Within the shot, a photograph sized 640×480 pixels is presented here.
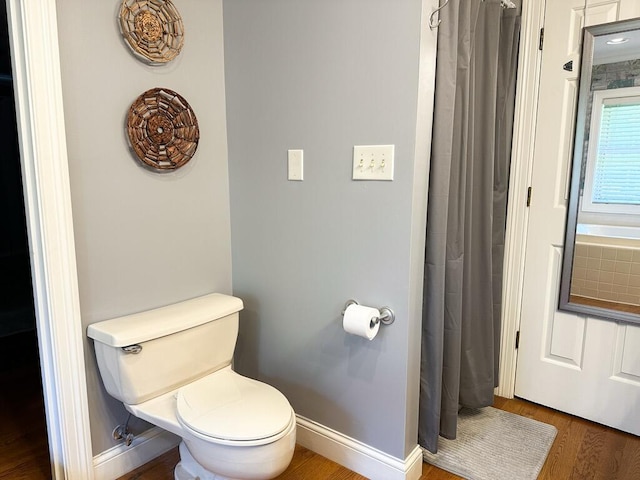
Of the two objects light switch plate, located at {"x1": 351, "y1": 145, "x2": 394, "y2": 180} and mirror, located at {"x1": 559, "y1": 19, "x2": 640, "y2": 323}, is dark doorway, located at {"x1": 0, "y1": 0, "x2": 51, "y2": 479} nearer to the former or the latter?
light switch plate, located at {"x1": 351, "y1": 145, "x2": 394, "y2": 180}

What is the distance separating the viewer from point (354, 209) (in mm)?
1636

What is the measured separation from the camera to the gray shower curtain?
1570 mm

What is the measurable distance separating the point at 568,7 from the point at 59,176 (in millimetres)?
2218

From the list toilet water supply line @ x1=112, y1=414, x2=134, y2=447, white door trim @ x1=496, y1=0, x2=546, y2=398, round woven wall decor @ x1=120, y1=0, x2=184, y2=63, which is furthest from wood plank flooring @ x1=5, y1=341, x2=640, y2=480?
A: round woven wall decor @ x1=120, y1=0, x2=184, y2=63

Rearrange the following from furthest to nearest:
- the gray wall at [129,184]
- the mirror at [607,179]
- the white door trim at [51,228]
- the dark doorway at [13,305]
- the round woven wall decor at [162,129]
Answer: the dark doorway at [13,305]
the mirror at [607,179]
the round woven wall decor at [162,129]
the gray wall at [129,184]
the white door trim at [51,228]

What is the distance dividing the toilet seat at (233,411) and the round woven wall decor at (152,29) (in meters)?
1.28

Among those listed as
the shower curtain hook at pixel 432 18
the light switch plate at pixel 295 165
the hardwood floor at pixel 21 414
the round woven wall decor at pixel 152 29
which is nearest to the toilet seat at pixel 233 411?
the hardwood floor at pixel 21 414

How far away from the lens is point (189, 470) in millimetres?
1639

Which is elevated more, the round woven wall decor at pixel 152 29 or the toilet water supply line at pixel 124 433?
the round woven wall decor at pixel 152 29

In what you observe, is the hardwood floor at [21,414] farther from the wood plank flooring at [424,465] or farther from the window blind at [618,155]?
the window blind at [618,155]

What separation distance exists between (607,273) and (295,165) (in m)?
1.51

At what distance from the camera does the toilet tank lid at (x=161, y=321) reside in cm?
150

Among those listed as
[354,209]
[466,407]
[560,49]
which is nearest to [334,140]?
[354,209]

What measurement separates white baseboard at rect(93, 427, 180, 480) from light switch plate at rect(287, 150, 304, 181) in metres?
1.23
